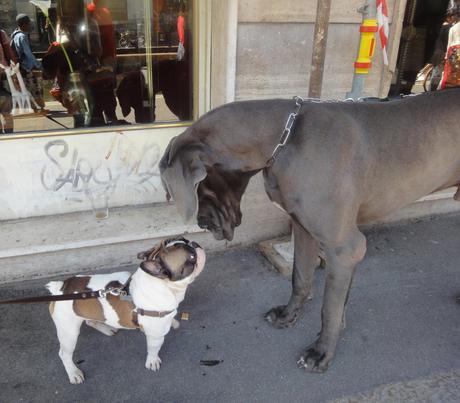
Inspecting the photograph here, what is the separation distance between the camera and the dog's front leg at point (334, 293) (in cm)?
260

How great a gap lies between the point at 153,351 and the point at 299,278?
1.20 metres

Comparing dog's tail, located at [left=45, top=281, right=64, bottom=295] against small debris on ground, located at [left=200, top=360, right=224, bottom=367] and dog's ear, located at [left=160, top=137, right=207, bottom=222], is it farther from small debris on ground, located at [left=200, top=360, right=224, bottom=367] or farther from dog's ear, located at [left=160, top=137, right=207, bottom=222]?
small debris on ground, located at [left=200, top=360, right=224, bottom=367]

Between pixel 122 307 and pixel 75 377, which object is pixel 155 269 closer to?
pixel 122 307

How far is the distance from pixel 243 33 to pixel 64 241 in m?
2.44

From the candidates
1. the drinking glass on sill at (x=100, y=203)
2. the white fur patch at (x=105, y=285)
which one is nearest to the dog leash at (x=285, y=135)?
the white fur patch at (x=105, y=285)

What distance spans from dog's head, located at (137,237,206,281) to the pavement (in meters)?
0.84

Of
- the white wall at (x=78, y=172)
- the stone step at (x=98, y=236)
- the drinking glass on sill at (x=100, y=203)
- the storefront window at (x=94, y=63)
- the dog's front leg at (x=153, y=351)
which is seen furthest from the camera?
the drinking glass on sill at (x=100, y=203)

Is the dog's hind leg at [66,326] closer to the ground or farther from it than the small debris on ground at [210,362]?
farther from it

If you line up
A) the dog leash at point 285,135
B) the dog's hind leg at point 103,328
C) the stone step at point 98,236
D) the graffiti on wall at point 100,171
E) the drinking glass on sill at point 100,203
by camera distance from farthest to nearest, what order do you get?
the drinking glass on sill at point 100,203, the graffiti on wall at point 100,171, the stone step at point 98,236, the dog's hind leg at point 103,328, the dog leash at point 285,135

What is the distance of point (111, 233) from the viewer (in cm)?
399

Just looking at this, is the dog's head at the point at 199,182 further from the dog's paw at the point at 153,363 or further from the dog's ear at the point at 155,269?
the dog's paw at the point at 153,363

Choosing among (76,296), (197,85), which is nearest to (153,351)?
(76,296)

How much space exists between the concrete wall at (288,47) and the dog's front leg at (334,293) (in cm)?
194

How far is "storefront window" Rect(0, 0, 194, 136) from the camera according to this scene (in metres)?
3.91
